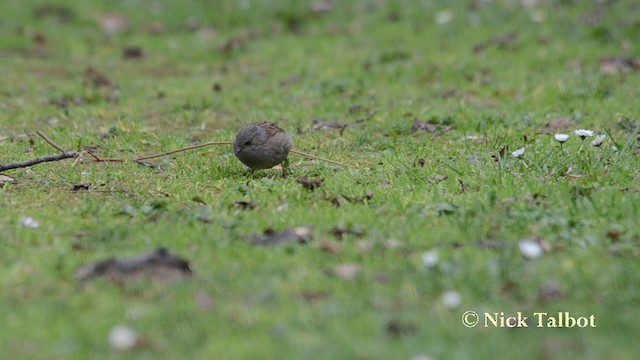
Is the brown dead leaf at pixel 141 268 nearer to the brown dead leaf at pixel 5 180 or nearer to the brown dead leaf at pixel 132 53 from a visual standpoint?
the brown dead leaf at pixel 5 180

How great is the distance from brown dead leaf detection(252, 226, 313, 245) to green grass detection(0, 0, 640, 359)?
0.10 m

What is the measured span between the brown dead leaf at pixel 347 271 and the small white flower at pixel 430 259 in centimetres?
36

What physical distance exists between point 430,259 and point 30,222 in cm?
267

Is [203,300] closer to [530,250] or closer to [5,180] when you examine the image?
[530,250]

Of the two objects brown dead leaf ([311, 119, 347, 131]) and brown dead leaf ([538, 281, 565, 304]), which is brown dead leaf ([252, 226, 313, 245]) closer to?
brown dead leaf ([538, 281, 565, 304])

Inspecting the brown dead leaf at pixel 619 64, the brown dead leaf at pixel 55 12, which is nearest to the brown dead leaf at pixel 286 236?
the brown dead leaf at pixel 619 64

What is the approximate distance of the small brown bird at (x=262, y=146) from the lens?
699cm

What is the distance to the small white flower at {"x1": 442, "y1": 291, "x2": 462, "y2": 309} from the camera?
4.36 meters

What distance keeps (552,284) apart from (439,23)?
1027 cm

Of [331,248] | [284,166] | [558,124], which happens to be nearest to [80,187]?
[284,166]

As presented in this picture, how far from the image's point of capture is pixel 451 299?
14.4 feet

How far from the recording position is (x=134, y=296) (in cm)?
450

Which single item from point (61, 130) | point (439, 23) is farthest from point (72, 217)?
point (439, 23)

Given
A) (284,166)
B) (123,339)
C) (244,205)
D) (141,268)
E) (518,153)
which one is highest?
(123,339)
